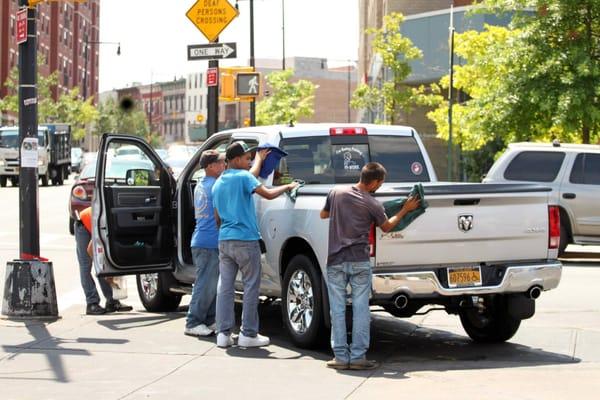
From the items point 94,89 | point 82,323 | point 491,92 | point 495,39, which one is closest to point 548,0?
point 491,92

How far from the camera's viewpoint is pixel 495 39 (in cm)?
3362

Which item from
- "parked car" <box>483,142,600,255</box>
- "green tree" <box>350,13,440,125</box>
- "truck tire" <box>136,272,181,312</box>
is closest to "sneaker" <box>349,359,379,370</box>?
"truck tire" <box>136,272,181,312</box>

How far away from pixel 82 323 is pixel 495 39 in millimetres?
23736

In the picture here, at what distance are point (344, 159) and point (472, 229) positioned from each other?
1.91 metres

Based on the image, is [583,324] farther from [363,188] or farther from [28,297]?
[28,297]

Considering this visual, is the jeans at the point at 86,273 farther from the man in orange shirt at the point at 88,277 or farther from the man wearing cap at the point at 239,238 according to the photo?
the man wearing cap at the point at 239,238

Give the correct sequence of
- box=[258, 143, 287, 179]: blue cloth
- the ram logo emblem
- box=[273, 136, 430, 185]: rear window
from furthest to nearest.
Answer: box=[273, 136, 430, 185]: rear window
box=[258, 143, 287, 179]: blue cloth
the ram logo emblem

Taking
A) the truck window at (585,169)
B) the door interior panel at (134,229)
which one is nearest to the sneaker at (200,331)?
the door interior panel at (134,229)

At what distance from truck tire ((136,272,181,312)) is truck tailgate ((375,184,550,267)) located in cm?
378

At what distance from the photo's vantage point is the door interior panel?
1201cm

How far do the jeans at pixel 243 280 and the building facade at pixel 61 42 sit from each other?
74.4m

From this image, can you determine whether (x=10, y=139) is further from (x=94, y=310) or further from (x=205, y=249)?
(x=205, y=249)

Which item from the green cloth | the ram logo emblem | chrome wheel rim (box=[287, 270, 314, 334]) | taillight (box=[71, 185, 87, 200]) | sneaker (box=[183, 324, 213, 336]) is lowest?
sneaker (box=[183, 324, 213, 336])

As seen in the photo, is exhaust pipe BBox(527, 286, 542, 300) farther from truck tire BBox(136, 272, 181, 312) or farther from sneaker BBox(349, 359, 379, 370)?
truck tire BBox(136, 272, 181, 312)
